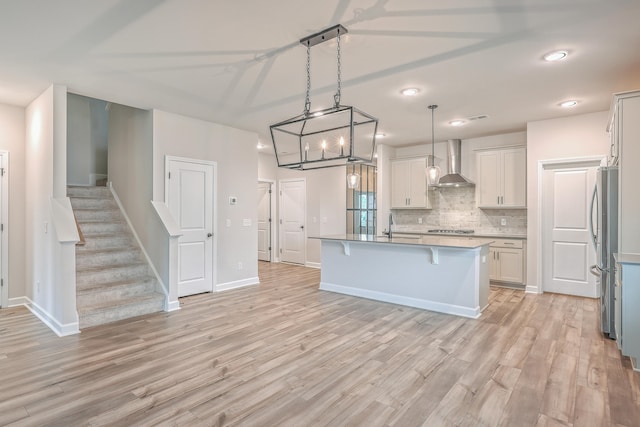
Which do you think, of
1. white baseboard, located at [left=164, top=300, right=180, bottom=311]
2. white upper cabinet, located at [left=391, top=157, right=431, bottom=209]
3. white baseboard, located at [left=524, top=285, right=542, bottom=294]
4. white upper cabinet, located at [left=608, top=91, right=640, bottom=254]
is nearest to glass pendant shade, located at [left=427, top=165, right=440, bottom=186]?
white upper cabinet, located at [left=391, top=157, right=431, bottom=209]

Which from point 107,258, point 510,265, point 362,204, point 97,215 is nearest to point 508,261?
point 510,265

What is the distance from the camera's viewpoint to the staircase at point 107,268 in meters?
4.09

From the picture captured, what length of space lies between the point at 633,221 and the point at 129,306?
17.2 ft

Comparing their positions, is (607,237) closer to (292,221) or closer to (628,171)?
(628,171)

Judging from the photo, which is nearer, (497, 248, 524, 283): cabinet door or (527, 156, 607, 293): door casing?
(527, 156, 607, 293): door casing

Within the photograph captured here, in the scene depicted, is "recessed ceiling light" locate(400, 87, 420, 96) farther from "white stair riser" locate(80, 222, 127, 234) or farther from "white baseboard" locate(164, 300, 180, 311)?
"white stair riser" locate(80, 222, 127, 234)

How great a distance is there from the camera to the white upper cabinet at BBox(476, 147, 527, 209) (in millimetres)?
5746

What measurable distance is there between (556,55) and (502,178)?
3.11m

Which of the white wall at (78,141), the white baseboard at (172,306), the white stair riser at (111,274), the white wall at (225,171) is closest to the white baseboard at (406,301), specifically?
the white wall at (225,171)

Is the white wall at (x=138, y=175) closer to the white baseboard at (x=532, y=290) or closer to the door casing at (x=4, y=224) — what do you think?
the door casing at (x=4, y=224)

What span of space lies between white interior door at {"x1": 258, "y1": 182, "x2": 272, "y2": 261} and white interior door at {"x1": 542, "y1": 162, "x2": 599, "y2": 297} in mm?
5727

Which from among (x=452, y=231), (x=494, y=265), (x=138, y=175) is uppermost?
(x=138, y=175)

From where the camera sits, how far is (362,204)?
7652 mm

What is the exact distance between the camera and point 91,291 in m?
4.16
